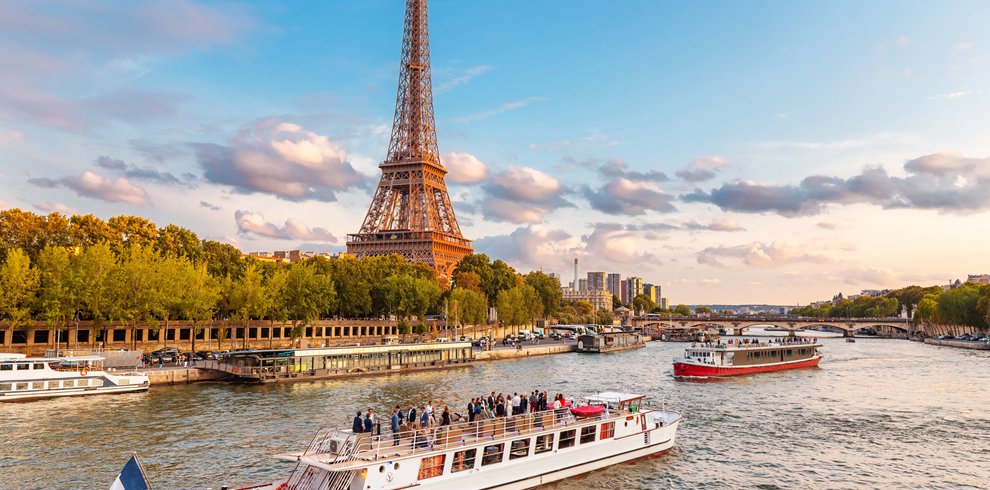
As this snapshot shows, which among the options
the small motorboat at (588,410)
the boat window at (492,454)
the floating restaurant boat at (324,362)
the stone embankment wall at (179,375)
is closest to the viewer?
the boat window at (492,454)

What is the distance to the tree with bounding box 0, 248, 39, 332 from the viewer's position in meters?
60.1

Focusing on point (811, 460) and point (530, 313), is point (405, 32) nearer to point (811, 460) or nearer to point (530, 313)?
point (530, 313)

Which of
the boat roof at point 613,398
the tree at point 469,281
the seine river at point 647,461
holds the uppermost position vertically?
the tree at point 469,281

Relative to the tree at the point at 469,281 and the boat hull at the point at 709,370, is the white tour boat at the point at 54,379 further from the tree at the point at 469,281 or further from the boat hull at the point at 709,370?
the tree at the point at 469,281

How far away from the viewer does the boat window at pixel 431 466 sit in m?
25.6

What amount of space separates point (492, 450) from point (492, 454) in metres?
0.16

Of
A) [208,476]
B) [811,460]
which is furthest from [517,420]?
[811,460]

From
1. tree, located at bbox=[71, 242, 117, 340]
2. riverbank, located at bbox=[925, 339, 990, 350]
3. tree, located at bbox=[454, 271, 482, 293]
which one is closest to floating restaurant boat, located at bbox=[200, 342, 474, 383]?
tree, located at bbox=[71, 242, 117, 340]

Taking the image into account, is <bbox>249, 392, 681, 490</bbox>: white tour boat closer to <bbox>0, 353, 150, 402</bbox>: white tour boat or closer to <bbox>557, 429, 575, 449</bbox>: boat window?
<bbox>557, 429, 575, 449</bbox>: boat window

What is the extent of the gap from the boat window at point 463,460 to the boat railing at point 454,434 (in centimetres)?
35

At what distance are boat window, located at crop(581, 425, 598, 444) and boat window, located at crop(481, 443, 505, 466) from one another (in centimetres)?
519

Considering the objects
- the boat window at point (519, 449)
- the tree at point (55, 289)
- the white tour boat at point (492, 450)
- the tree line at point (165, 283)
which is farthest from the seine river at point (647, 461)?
the tree line at point (165, 283)

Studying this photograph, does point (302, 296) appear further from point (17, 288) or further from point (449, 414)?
point (449, 414)

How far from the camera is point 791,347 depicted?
84.6 metres
